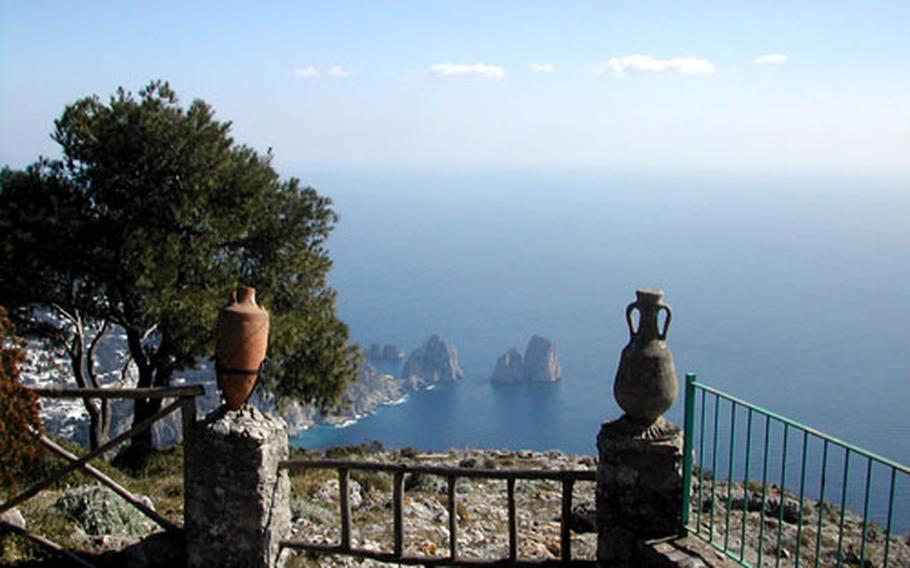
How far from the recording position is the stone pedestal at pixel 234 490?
6.28 m

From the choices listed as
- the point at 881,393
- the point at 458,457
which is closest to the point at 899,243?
the point at 881,393

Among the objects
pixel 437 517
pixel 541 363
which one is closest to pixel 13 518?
pixel 437 517

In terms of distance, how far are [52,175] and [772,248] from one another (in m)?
202

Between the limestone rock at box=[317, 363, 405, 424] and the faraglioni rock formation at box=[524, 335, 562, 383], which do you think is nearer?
the limestone rock at box=[317, 363, 405, 424]

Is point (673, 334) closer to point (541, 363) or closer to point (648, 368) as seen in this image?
point (541, 363)

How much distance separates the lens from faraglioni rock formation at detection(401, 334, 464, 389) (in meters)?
93.9

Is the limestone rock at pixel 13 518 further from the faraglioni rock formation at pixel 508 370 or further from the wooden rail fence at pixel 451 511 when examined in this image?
the faraglioni rock formation at pixel 508 370

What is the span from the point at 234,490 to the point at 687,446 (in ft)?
12.0

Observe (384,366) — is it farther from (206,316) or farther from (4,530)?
(4,530)

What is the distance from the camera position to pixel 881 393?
69.6m

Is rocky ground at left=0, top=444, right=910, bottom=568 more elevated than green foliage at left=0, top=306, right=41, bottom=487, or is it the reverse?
green foliage at left=0, top=306, right=41, bottom=487

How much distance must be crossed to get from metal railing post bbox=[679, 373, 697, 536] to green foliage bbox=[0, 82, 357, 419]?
981 cm

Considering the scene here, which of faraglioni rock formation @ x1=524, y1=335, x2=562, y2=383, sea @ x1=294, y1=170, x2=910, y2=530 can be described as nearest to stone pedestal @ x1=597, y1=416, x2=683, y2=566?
sea @ x1=294, y1=170, x2=910, y2=530

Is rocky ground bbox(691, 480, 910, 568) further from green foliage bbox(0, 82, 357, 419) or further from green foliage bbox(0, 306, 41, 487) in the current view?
green foliage bbox(0, 82, 357, 419)
